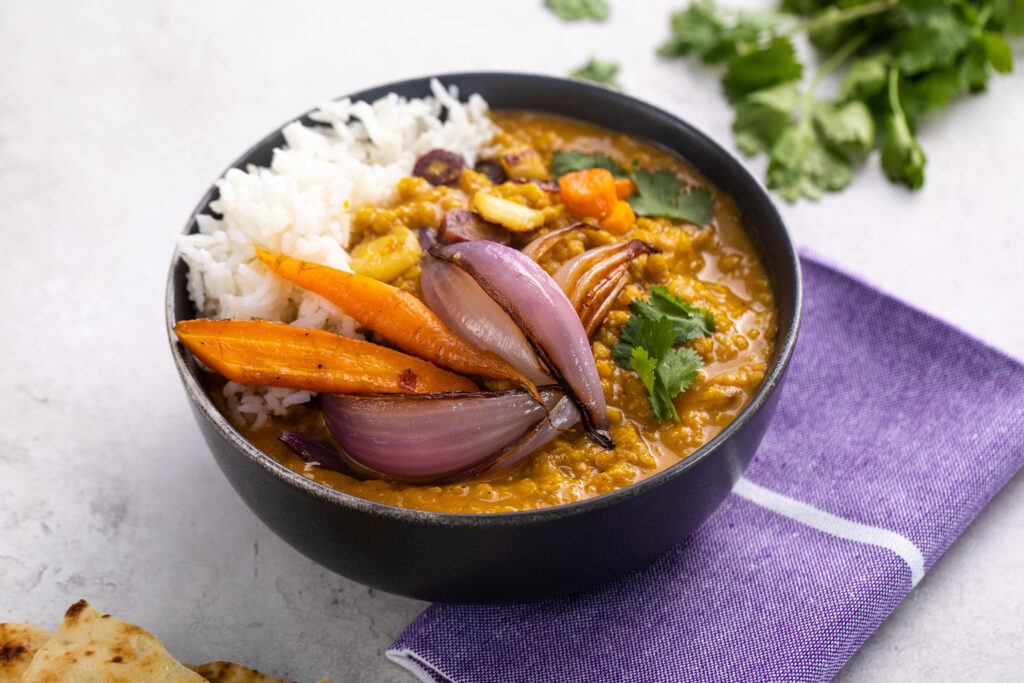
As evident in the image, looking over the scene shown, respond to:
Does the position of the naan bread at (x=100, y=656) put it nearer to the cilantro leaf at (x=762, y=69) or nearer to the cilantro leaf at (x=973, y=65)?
the cilantro leaf at (x=762, y=69)

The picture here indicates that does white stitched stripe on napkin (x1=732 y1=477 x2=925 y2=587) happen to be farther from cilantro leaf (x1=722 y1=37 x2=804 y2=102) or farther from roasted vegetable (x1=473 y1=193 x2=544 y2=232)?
cilantro leaf (x1=722 y1=37 x2=804 y2=102)

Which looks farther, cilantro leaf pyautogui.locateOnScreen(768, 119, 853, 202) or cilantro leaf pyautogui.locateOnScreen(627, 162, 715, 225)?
cilantro leaf pyautogui.locateOnScreen(768, 119, 853, 202)

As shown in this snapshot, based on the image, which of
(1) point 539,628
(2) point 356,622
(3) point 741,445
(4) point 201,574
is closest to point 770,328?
(3) point 741,445

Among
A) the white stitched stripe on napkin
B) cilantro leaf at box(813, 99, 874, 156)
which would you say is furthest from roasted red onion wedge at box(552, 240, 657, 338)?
cilantro leaf at box(813, 99, 874, 156)

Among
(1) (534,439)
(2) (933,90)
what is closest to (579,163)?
(1) (534,439)

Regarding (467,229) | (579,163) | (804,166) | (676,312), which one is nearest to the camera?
(676,312)

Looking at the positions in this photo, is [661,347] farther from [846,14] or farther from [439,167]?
[846,14]
